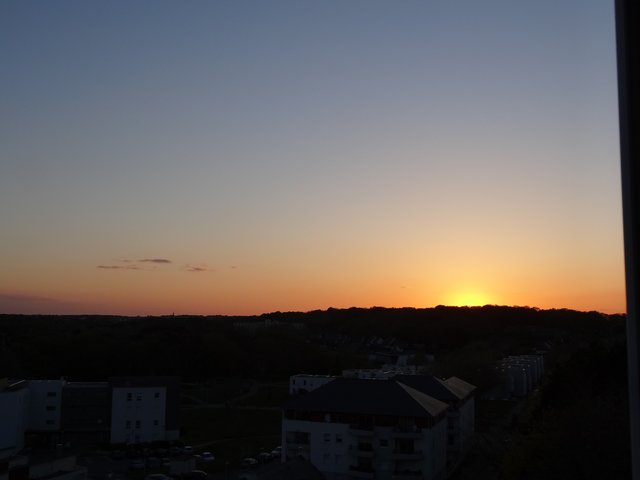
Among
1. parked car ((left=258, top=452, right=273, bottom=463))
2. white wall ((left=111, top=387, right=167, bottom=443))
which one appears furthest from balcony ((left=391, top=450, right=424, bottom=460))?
white wall ((left=111, top=387, right=167, bottom=443))

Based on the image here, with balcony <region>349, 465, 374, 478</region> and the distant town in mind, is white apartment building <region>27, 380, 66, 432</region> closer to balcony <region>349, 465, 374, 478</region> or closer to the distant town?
the distant town

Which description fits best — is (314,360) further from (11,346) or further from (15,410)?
(15,410)

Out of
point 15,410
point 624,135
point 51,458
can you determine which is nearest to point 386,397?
point 51,458

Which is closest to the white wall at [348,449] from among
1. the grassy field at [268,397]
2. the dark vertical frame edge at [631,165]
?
the grassy field at [268,397]

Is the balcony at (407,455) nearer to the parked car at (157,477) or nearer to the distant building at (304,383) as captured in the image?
the parked car at (157,477)

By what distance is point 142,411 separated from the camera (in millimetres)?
18547

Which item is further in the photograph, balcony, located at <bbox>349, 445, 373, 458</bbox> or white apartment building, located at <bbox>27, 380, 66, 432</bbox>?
white apartment building, located at <bbox>27, 380, 66, 432</bbox>

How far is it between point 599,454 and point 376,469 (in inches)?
248

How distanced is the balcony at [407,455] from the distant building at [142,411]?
26.2 feet

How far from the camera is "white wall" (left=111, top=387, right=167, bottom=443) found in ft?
60.0

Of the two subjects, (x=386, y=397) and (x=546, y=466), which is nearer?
(x=546, y=466)

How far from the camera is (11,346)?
2806 cm

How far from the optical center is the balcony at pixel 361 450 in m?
13.3

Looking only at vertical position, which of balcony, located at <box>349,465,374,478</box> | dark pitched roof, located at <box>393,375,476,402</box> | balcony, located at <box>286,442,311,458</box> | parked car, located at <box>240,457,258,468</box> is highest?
dark pitched roof, located at <box>393,375,476,402</box>
